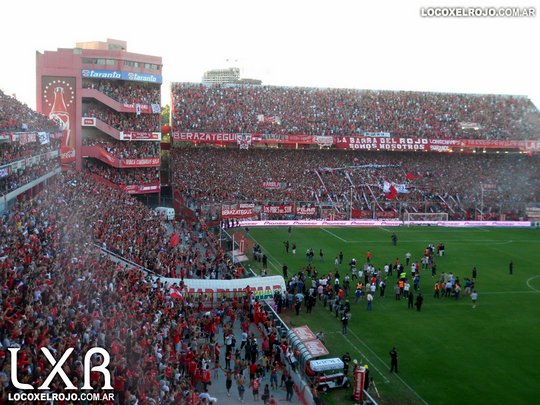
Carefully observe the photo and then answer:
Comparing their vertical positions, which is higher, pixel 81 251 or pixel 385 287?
→ pixel 81 251

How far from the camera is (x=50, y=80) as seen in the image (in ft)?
175

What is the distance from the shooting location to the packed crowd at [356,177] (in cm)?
5925

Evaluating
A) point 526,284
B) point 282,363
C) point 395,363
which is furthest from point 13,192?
point 526,284

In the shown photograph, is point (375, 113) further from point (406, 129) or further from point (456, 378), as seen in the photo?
point (456, 378)

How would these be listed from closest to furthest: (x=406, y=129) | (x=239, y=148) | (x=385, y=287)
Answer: (x=385, y=287), (x=239, y=148), (x=406, y=129)

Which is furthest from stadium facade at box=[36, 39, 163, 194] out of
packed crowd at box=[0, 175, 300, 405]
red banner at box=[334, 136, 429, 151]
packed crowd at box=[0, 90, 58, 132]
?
packed crowd at box=[0, 175, 300, 405]

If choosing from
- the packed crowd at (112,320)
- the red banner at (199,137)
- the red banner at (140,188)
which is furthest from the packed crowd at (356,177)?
the packed crowd at (112,320)

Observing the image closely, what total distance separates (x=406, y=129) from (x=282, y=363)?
52.1 metres

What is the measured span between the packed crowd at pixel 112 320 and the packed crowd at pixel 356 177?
29307 millimetres

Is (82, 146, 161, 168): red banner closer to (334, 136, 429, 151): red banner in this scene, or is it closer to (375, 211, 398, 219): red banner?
(334, 136, 429, 151): red banner

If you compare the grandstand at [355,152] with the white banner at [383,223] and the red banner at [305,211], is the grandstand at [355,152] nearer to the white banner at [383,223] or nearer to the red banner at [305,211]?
the red banner at [305,211]

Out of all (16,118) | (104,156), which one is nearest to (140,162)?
(104,156)

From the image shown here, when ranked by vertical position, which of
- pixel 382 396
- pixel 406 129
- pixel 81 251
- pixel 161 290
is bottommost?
pixel 382 396

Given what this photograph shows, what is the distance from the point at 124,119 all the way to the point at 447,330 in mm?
38644
